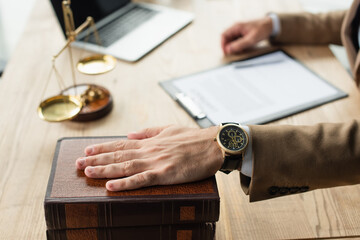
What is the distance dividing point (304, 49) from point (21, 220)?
3.72 ft

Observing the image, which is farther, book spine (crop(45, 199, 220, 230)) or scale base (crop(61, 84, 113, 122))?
scale base (crop(61, 84, 113, 122))

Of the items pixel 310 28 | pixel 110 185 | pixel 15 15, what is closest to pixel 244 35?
pixel 310 28

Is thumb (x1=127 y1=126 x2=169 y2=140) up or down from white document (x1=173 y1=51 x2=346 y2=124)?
up

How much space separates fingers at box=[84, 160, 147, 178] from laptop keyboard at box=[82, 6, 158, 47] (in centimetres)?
73

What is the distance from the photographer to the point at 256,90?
4.10ft

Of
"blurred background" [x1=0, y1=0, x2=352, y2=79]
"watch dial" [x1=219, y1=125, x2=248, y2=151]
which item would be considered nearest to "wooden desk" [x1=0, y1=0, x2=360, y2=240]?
"watch dial" [x1=219, y1=125, x2=248, y2=151]

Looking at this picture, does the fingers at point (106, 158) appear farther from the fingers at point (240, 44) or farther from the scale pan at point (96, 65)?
the fingers at point (240, 44)

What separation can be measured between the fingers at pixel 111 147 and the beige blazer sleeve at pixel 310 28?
2.67 feet

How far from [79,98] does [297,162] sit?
24.4 inches

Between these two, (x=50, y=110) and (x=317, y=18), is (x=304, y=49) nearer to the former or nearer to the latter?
(x=317, y=18)

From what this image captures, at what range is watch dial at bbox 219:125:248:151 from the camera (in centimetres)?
88

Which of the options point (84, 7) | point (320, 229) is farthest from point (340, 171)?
point (84, 7)

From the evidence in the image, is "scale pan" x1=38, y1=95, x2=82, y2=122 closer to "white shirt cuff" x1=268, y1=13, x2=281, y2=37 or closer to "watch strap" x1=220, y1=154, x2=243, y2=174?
"watch strap" x1=220, y1=154, x2=243, y2=174

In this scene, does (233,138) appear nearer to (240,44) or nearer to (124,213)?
(124,213)
